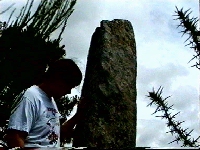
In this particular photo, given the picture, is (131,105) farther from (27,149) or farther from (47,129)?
(27,149)

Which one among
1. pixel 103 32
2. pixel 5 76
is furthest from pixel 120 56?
pixel 5 76

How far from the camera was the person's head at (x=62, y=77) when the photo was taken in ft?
7.66

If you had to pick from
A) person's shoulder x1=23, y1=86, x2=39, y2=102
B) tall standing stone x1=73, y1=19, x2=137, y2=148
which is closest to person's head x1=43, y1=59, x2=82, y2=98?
person's shoulder x1=23, y1=86, x2=39, y2=102

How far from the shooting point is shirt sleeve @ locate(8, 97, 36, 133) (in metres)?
2.09

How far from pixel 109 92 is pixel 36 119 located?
207 centimetres

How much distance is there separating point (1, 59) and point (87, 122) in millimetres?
1888

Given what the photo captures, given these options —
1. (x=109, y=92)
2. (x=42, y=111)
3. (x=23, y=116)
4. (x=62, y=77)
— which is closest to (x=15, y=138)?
(x=23, y=116)

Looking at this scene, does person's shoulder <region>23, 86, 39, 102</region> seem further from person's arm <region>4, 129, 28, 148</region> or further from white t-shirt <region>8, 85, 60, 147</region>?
person's arm <region>4, 129, 28, 148</region>

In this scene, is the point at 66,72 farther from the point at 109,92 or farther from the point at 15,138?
the point at 109,92

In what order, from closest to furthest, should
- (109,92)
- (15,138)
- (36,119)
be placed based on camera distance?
(15,138)
(36,119)
(109,92)

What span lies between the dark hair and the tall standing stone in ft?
5.44

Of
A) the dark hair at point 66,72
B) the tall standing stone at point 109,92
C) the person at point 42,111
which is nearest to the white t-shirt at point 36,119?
the person at point 42,111

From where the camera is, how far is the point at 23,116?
2111 mm

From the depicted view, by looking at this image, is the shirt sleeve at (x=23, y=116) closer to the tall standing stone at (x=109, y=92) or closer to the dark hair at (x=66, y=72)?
the dark hair at (x=66, y=72)
